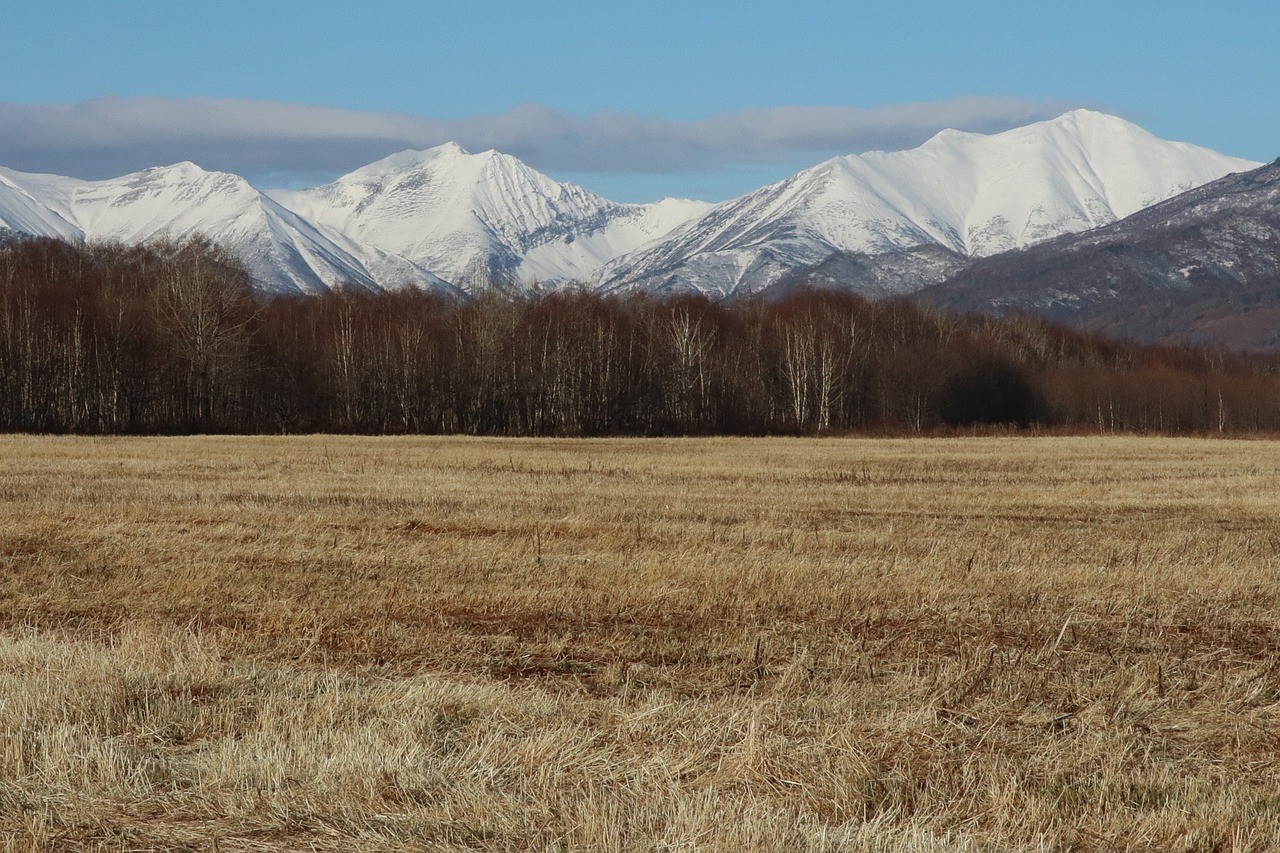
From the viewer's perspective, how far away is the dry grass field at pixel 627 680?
617 centimetres

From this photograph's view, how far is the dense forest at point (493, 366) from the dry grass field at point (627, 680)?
5401 centimetres

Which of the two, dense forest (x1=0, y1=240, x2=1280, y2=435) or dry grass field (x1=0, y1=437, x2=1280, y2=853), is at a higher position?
dense forest (x1=0, y1=240, x2=1280, y2=435)

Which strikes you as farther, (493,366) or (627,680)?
(493,366)

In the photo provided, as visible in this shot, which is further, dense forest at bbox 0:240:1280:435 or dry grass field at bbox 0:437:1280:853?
dense forest at bbox 0:240:1280:435

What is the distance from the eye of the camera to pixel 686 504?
2486 cm

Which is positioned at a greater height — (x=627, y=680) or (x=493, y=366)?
(x=493, y=366)

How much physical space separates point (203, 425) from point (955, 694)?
65.9 meters

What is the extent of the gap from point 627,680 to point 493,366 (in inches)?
3033

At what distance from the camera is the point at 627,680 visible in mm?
9516

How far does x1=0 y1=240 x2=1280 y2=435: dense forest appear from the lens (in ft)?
249

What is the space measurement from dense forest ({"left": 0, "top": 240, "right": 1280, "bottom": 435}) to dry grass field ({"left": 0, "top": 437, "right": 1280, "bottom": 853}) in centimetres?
5401

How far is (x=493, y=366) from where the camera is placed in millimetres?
85688

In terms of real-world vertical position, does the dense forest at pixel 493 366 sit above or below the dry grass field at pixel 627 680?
above

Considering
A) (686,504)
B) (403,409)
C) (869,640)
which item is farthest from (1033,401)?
(869,640)
